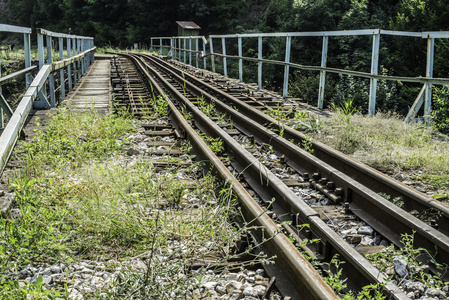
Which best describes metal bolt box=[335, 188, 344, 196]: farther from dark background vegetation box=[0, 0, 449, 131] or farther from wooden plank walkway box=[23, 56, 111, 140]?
dark background vegetation box=[0, 0, 449, 131]

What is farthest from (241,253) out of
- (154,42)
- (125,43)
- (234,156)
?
(125,43)

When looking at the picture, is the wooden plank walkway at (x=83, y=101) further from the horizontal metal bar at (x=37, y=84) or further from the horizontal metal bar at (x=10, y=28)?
the horizontal metal bar at (x=10, y=28)

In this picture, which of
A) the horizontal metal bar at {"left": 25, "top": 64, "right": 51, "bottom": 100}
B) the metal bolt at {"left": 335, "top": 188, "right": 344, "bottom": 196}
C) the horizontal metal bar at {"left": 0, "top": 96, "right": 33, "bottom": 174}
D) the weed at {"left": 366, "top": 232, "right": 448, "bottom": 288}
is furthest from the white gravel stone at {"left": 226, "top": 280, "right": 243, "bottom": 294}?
the horizontal metal bar at {"left": 25, "top": 64, "right": 51, "bottom": 100}

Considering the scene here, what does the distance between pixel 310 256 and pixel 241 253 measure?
429mm

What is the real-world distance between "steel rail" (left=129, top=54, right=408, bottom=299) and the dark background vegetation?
13.4 ft

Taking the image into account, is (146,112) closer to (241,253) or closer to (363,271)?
(241,253)

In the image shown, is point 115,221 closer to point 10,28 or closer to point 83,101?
point 10,28

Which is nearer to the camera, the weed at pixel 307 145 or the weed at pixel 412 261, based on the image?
the weed at pixel 412 261

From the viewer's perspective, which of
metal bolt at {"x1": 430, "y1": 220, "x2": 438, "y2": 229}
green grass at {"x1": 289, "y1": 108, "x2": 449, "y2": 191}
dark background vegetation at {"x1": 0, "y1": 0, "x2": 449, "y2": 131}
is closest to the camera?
metal bolt at {"x1": 430, "y1": 220, "x2": 438, "y2": 229}

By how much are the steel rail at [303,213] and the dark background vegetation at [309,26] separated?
407 centimetres

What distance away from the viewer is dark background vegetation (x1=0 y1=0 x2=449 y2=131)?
59.5 feet

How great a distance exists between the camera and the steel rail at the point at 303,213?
2.72m

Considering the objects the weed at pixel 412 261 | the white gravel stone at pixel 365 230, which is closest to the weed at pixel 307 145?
the white gravel stone at pixel 365 230

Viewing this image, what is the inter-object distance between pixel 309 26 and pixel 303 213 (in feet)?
86.5
